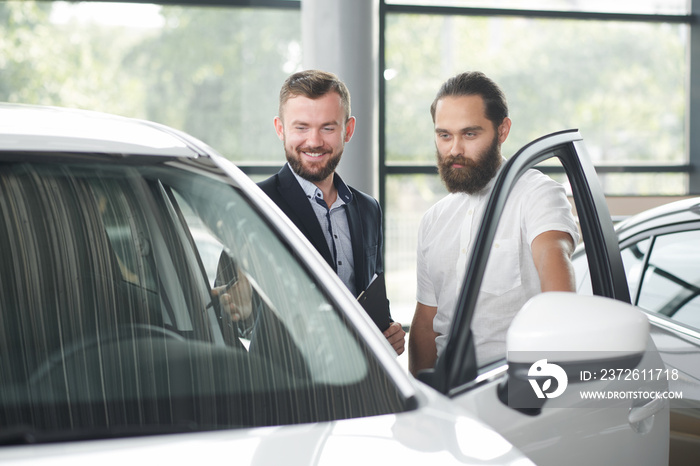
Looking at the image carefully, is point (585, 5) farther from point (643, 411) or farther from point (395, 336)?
point (643, 411)

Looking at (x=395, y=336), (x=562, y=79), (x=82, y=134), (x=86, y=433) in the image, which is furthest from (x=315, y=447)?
(x=562, y=79)

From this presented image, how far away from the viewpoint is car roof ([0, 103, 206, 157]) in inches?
44.4

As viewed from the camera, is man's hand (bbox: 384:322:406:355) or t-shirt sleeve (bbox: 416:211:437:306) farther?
t-shirt sleeve (bbox: 416:211:437:306)

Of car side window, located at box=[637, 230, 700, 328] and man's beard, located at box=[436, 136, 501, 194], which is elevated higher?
man's beard, located at box=[436, 136, 501, 194]

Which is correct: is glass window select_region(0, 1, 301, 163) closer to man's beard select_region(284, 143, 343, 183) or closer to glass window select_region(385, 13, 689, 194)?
glass window select_region(385, 13, 689, 194)

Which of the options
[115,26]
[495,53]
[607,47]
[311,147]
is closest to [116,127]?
[311,147]

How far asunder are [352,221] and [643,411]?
990mm

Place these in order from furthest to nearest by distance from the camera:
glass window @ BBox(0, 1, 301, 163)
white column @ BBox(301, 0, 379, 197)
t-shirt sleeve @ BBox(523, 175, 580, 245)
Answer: glass window @ BBox(0, 1, 301, 163) → white column @ BBox(301, 0, 379, 197) → t-shirt sleeve @ BBox(523, 175, 580, 245)

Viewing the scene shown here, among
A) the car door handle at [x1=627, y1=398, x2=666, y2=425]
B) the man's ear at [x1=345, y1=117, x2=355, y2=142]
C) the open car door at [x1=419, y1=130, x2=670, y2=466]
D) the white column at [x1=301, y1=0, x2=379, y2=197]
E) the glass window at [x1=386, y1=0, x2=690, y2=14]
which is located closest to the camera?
the open car door at [x1=419, y1=130, x2=670, y2=466]

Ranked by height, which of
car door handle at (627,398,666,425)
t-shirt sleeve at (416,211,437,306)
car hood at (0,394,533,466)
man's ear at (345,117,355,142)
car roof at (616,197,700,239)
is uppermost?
man's ear at (345,117,355,142)

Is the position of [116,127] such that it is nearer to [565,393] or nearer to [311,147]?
[311,147]

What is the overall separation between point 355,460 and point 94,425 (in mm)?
360

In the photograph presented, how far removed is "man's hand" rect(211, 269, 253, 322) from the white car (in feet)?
0.04

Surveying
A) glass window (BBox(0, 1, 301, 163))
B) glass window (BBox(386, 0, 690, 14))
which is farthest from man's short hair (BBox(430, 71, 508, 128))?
glass window (BBox(386, 0, 690, 14))
